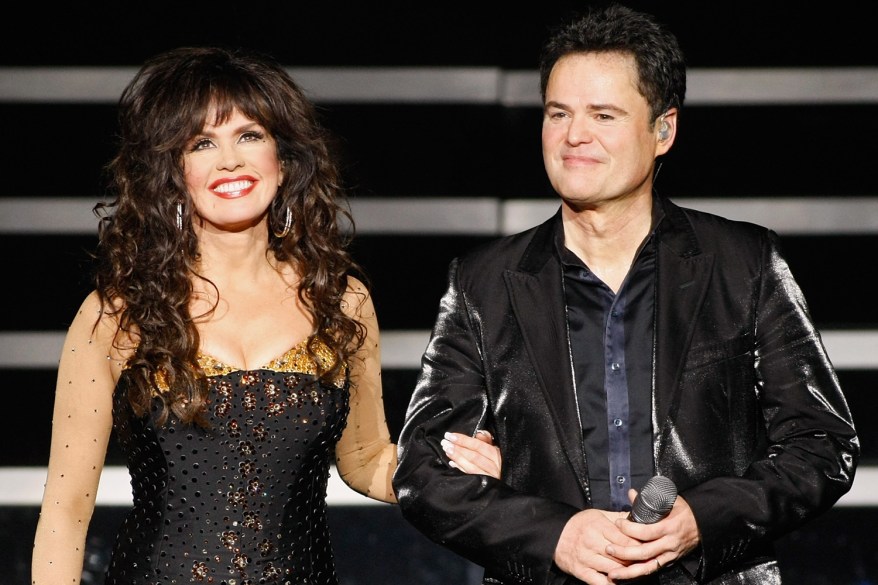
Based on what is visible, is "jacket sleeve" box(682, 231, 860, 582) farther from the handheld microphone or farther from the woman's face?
the woman's face

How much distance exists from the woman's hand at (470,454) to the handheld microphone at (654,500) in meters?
0.34

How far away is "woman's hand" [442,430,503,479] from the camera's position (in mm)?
2387

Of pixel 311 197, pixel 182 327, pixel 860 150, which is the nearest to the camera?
pixel 182 327

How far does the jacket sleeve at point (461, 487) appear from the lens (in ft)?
7.46

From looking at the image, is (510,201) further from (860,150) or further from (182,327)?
(182,327)

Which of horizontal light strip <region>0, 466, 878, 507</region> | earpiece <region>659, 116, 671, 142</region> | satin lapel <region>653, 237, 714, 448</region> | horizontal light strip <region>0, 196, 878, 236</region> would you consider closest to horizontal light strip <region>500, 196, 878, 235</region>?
horizontal light strip <region>0, 196, 878, 236</region>

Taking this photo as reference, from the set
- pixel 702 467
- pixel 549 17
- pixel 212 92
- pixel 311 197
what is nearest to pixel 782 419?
pixel 702 467

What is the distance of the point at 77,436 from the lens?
2.63 meters

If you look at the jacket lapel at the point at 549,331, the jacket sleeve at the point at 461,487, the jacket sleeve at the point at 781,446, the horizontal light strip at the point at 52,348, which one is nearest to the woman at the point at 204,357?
the jacket sleeve at the point at 461,487

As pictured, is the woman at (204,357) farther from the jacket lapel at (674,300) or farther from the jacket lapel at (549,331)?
the jacket lapel at (674,300)

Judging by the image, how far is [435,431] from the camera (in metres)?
2.45

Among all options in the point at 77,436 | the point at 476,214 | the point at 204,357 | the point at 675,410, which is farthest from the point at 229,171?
the point at 476,214

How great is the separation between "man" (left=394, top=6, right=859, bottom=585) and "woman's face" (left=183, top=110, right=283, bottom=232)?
0.46 meters

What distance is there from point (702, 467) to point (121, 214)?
133cm
